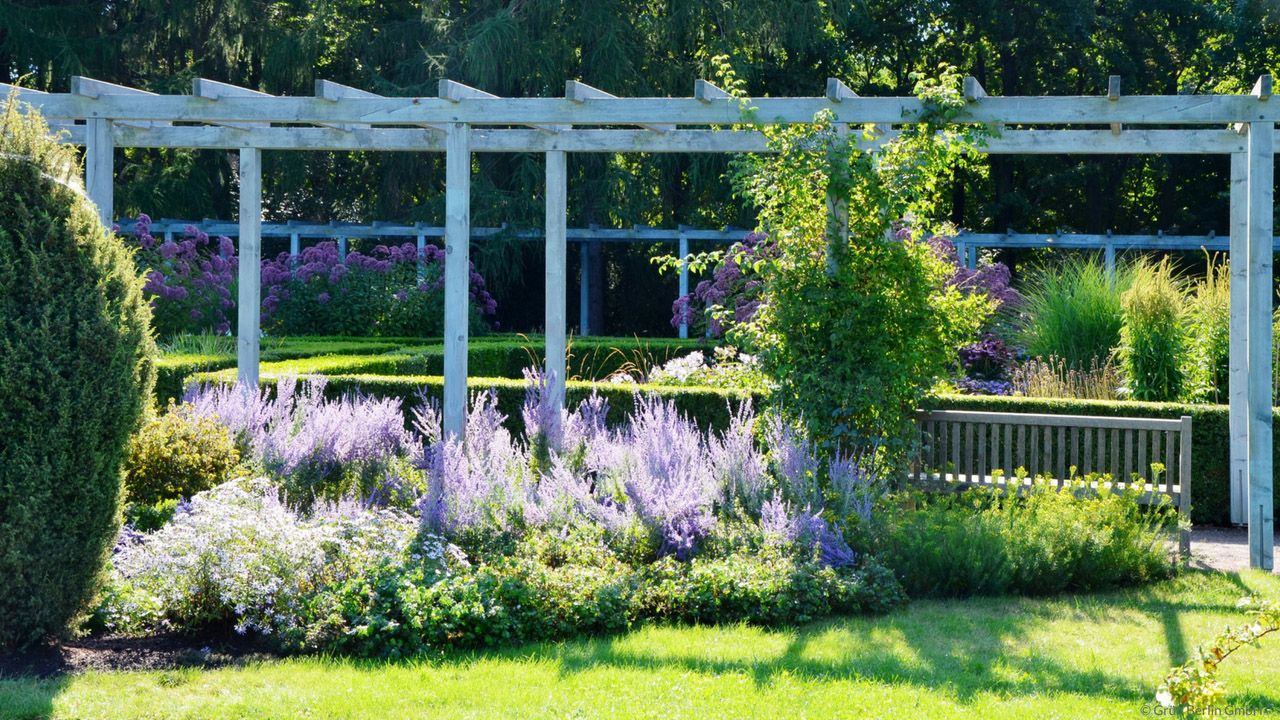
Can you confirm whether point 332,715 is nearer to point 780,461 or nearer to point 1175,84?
point 780,461

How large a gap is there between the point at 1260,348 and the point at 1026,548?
66.1 inches

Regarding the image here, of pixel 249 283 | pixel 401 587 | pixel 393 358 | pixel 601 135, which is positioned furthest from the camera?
pixel 393 358

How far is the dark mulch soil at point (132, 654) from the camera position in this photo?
385 centimetres

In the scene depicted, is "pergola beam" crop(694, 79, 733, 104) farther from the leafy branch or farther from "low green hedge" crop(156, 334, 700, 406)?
the leafy branch

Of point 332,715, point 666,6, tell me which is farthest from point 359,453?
point 666,6

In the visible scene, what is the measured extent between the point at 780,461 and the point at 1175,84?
1983cm

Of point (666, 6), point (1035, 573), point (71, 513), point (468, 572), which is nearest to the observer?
point (71, 513)

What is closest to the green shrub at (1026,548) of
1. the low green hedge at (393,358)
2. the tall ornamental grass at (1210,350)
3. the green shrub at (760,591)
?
the green shrub at (760,591)

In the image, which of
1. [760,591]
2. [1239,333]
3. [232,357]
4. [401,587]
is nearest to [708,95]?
[760,591]

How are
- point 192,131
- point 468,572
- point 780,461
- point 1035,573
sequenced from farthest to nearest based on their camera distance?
point 192,131, point 780,461, point 1035,573, point 468,572

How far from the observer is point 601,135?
7.34 meters

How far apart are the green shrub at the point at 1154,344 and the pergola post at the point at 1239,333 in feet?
7.09

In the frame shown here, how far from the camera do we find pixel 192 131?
7.53 metres

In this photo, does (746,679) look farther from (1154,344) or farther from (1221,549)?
(1154,344)
